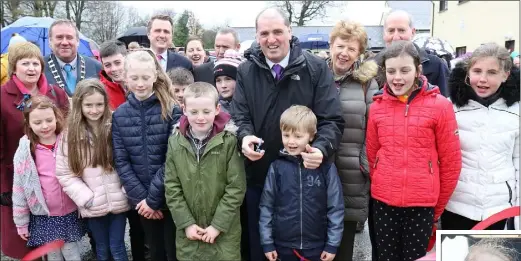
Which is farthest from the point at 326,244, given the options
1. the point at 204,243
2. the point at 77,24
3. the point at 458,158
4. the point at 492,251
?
the point at 77,24

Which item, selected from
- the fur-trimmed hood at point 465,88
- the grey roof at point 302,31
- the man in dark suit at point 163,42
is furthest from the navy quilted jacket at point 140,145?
the fur-trimmed hood at point 465,88

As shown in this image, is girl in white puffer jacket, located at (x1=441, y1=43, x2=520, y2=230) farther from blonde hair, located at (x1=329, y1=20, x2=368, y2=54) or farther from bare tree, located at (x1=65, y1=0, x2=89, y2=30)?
bare tree, located at (x1=65, y1=0, x2=89, y2=30)

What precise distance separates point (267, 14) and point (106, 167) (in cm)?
149

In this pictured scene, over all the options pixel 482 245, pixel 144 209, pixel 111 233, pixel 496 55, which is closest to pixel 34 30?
pixel 111 233

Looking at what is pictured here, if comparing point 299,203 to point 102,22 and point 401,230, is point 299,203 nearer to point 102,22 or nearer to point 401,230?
point 401,230

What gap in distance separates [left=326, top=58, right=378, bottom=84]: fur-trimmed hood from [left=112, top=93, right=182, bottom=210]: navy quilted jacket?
1.20 m

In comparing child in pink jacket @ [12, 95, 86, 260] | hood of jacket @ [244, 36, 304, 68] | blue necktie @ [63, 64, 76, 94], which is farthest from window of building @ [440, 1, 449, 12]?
child in pink jacket @ [12, 95, 86, 260]

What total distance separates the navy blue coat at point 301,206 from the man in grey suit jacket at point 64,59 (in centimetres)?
207

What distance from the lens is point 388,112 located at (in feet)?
8.14

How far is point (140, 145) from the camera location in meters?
2.71

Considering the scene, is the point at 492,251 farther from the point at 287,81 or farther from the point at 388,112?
the point at 287,81

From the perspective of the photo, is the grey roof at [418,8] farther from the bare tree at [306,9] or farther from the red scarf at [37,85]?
the red scarf at [37,85]

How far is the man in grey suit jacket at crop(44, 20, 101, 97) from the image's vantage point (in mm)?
3549

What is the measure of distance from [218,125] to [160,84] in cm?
55
